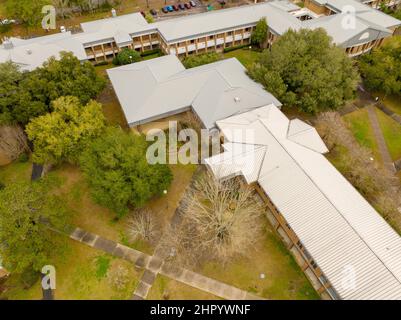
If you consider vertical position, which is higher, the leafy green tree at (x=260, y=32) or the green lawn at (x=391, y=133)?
the leafy green tree at (x=260, y=32)

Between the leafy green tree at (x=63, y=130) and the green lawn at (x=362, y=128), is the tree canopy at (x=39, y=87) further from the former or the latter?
the green lawn at (x=362, y=128)

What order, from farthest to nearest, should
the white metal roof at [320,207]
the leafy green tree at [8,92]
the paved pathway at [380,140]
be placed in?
1. the paved pathway at [380,140]
2. the leafy green tree at [8,92]
3. the white metal roof at [320,207]

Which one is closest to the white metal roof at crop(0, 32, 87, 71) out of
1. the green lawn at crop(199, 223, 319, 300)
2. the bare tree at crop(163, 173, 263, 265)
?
the bare tree at crop(163, 173, 263, 265)

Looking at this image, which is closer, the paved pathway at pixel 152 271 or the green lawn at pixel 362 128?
the paved pathway at pixel 152 271

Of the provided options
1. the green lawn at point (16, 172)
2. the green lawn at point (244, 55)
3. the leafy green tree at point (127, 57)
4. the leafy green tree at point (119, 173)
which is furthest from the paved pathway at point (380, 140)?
the green lawn at point (16, 172)

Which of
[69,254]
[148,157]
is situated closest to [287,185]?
[148,157]

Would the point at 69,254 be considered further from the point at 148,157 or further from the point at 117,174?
the point at 148,157

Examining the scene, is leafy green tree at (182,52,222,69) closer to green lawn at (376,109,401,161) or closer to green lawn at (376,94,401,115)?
green lawn at (376,109,401,161)
